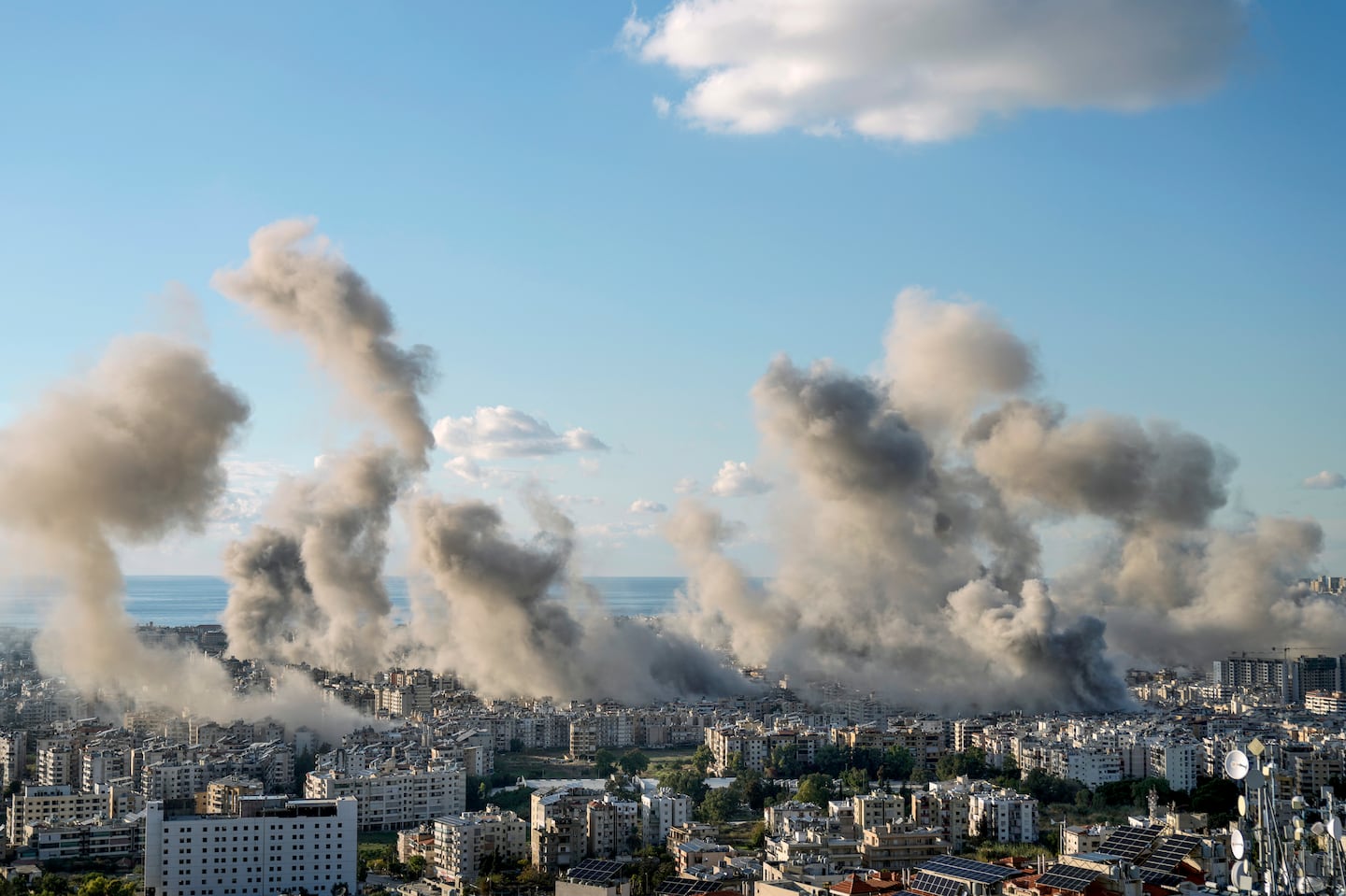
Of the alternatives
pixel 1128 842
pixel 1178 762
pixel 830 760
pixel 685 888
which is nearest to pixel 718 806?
pixel 830 760

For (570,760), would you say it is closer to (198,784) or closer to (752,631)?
(198,784)

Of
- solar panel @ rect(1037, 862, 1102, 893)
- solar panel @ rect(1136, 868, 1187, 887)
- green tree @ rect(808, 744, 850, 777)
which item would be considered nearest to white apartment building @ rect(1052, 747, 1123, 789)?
green tree @ rect(808, 744, 850, 777)

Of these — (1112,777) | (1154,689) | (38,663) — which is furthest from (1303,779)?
(38,663)

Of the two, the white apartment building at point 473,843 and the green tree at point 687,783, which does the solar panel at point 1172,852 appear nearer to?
the white apartment building at point 473,843

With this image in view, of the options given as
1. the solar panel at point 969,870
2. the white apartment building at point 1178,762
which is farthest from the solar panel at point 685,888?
the white apartment building at point 1178,762

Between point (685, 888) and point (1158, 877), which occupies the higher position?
point (1158, 877)

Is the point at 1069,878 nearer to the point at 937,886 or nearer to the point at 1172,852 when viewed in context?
the point at 937,886
